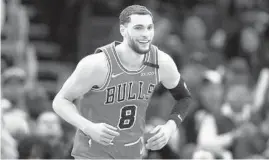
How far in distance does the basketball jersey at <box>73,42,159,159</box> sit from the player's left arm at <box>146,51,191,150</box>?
0.10 m

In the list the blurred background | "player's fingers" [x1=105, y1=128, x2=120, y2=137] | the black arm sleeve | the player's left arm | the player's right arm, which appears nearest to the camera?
"player's fingers" [x1=105, y1=128, x2=120, y2=137]

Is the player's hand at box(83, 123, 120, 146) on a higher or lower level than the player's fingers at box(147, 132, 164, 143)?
higher

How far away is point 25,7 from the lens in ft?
47.5

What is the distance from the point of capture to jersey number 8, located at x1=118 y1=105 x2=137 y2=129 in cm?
699

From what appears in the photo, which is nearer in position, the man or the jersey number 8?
the man

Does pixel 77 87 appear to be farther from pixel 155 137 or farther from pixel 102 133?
pixel 155 137

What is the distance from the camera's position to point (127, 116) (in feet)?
23.0

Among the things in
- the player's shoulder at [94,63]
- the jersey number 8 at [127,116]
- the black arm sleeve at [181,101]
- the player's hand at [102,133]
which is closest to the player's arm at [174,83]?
the black arm sleeve at [181,101]

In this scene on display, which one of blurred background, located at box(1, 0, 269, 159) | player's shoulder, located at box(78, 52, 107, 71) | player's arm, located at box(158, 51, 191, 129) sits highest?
player's shoulder, located at box(78, 52, 107, 71)

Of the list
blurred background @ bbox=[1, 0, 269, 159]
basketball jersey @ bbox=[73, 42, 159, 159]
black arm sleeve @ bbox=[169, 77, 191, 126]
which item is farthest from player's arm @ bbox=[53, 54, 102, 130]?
blurred background @ bbox=[1, 0, 269, 159]

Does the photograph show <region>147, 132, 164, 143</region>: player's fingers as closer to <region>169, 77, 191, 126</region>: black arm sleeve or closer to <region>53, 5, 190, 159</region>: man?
<region>53, 5, 190, 159</region>: man

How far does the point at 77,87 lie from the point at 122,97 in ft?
1.29

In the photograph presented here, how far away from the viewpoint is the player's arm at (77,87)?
22.2 feet

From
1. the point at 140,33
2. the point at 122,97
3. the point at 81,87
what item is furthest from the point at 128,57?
the point at 81,87
